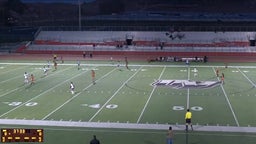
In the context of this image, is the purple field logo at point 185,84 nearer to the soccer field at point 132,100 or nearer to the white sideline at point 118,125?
the soccer field at point 132,100

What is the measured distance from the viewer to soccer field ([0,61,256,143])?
751 inches

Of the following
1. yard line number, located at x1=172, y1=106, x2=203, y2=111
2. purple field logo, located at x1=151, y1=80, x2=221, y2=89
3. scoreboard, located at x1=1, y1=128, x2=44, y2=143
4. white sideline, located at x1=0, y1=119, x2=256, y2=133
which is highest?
scoreboard, located at x1=1, y1=128, x2=44, y2=143

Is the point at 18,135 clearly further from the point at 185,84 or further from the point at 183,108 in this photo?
the point at 185,84

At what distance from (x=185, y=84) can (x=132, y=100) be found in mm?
6371

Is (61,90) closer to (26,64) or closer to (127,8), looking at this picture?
(26,64)

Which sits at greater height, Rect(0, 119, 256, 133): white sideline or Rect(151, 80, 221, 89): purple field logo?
Rect(151, 80, 221, 89): purple field logo

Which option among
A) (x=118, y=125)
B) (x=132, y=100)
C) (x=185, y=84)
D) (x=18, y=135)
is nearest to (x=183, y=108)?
(x=132, y=100)

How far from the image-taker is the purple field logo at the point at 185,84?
2853cm

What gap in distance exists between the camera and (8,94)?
2595 centimetres

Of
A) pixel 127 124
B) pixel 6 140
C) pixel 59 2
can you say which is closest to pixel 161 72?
pixel 127 124

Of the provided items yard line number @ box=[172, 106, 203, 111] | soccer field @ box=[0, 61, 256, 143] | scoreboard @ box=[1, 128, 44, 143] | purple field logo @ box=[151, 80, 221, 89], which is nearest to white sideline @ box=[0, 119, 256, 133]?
soccer field @ box=[0, 61, 256, 143]

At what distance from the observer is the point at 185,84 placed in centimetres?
2903

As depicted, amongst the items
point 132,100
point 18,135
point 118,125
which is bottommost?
point 118,125

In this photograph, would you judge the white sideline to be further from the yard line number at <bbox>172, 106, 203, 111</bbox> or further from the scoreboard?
the scoreboard
